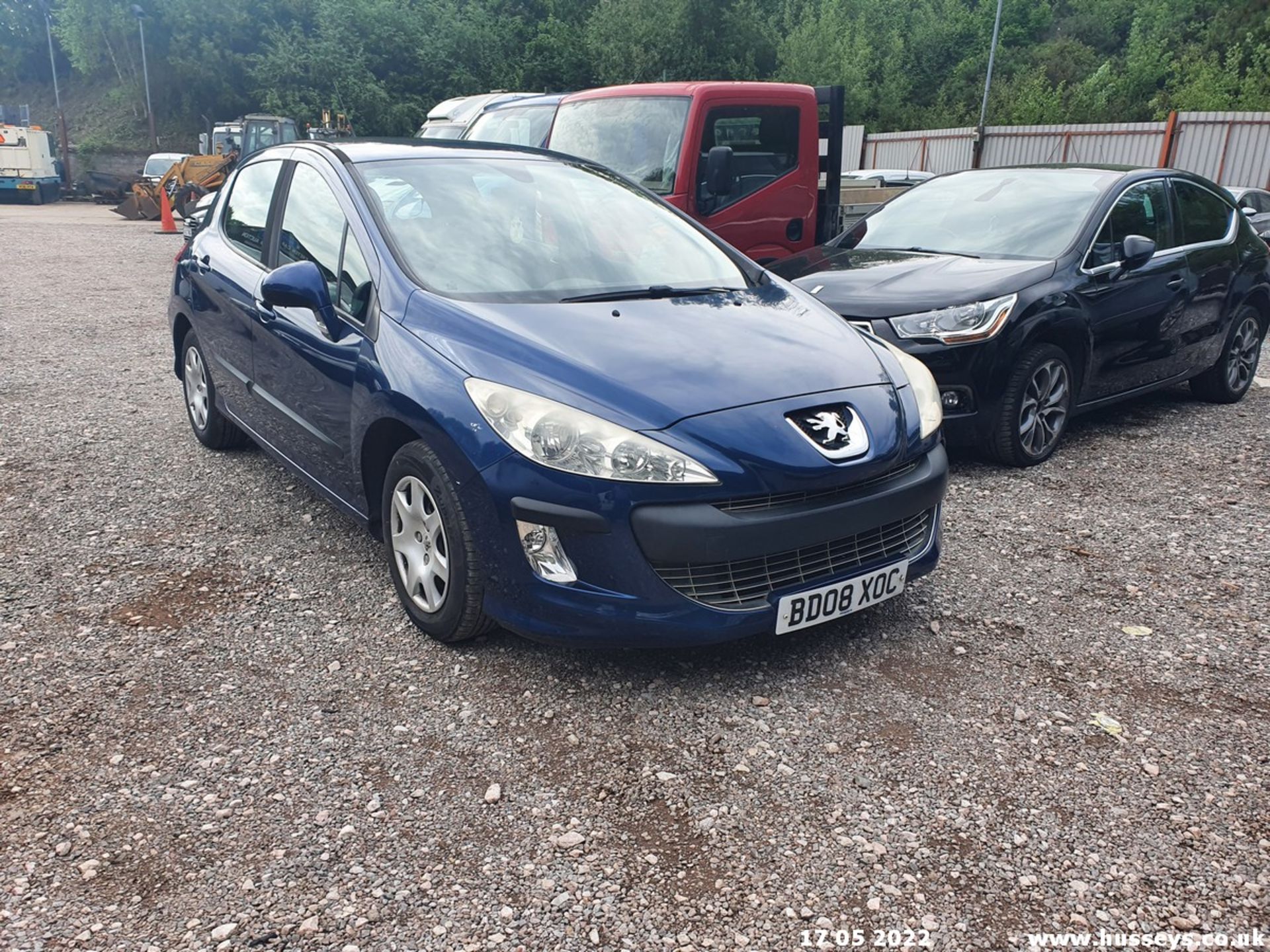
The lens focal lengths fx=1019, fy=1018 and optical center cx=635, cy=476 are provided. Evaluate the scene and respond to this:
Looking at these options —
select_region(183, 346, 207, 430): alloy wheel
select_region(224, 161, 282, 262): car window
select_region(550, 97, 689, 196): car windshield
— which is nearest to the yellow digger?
select_region(550, 97, 689, 196): car windshield

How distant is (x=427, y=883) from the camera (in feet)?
7.68

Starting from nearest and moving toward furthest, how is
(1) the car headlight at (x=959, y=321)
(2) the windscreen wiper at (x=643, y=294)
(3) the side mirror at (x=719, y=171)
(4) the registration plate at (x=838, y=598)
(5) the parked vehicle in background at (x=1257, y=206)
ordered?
(4) the registration plate at (x=838, y=598) → (2) the windscreen wiper at (x=643, y=294) → (1) the car headlight at (x=959, y=321) → (3) the side mirror at (x=719, y=171) → (5) the parked vehicle in background at (x=1257, y=206)

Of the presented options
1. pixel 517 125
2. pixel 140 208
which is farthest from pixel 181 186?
pixel 517 125

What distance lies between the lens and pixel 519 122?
33.4 ft

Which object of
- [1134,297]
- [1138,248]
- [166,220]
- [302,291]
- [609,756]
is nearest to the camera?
[609,756]

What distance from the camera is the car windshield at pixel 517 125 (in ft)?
32.5

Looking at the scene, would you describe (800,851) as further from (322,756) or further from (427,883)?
(322,756)

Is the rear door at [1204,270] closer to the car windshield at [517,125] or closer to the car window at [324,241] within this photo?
the car window at [324,241]

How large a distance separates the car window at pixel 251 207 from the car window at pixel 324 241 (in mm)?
260

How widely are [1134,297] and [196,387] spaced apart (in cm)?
529

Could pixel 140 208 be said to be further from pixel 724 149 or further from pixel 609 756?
pixel 609 756

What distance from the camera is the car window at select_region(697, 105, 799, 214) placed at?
7570 millimetres

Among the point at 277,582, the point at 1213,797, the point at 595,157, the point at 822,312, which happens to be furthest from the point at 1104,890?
the point at 595,157

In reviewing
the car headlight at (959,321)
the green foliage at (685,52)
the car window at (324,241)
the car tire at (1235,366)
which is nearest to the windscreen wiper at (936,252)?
the car headlight at (959,321)
